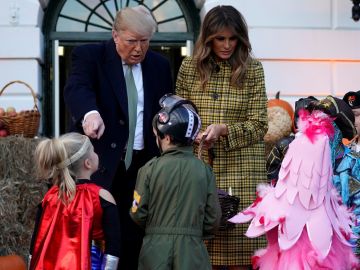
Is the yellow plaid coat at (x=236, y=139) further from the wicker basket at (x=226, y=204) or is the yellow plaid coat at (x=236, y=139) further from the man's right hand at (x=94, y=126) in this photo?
the man's right hand at (x=94, y=126)

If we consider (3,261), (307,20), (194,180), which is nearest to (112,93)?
(194,180)

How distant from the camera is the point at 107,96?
4.50m

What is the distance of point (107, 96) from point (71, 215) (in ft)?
2.54

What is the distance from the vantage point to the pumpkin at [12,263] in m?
5.97

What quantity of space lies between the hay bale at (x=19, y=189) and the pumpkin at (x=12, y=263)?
206 millimetres

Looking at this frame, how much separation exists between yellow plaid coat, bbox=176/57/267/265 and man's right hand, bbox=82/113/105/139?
0.75 meters

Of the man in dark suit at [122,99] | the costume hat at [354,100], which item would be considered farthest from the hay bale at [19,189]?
the costume hat at [354,100]

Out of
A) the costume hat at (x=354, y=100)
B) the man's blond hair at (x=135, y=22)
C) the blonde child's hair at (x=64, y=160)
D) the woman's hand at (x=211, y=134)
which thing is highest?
the man's blond hair at (x=135, y=22)

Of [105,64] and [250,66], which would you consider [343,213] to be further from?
[105,64]

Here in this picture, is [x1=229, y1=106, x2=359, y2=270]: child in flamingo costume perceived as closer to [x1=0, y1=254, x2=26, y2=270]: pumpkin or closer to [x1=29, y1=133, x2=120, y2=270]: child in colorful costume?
[x1=29, y1=133, x2=120, y2=270]: child in colorful costume

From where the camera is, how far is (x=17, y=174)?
654cm

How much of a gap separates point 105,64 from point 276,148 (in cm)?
153

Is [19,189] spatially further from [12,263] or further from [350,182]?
[350,182]

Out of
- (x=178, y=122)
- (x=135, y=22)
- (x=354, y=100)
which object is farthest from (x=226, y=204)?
(x=354, y=100)
